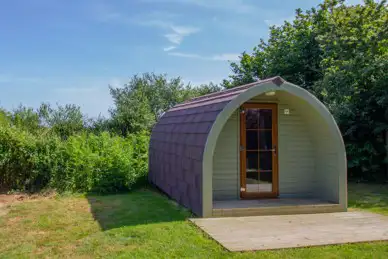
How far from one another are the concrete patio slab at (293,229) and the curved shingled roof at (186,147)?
0.82 m

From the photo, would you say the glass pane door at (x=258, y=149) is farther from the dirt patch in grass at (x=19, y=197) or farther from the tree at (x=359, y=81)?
the dirt patch in grass at (x=19, y=197)

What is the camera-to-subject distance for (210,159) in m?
6.17

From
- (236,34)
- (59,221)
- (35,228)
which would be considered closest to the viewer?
(35,228)

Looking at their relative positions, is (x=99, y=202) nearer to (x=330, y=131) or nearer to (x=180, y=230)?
(x=180, y=230)

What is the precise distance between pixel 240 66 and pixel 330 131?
437 inches

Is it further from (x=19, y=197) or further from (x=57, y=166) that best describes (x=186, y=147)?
(x=19, y=197)

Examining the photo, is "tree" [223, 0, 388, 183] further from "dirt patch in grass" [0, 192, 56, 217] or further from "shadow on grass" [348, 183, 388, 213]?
"dirt patch in grass" [0, 192, 56, 217]

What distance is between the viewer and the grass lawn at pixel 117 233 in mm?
4469

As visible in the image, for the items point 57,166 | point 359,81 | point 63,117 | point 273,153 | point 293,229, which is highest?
point 359,81

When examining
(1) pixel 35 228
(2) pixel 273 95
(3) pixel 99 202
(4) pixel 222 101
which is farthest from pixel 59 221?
(2) pixel 273 95

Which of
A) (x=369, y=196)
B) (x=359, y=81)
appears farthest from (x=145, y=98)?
(x=369, y=196)

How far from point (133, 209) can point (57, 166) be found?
318cm

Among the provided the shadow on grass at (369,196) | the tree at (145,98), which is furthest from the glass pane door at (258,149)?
the tree at (145,98)

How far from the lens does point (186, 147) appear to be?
23.5 ft
